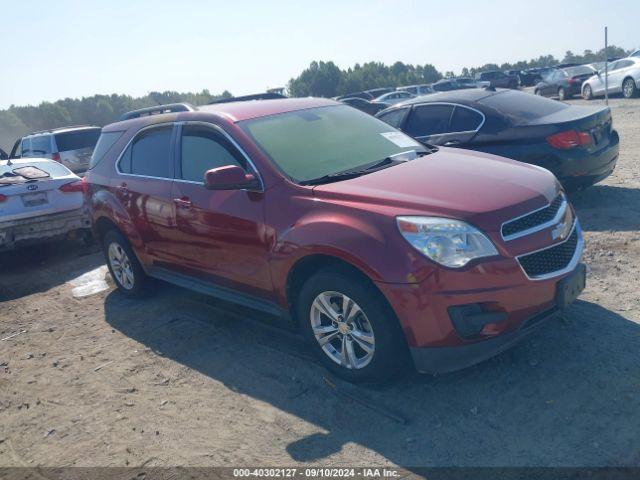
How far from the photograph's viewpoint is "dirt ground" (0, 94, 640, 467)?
3361mm

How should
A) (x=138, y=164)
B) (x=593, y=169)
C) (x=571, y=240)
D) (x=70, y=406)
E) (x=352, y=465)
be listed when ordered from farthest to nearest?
(x=593, y=169)
(x=138, y=164)
(x=70, y=406)
(x=571, y=240)
(x=352, y=465)

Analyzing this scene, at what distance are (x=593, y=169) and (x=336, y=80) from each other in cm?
6220

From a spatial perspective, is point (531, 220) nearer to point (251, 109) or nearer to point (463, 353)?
point (463, 353)

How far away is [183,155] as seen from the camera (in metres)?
5.31

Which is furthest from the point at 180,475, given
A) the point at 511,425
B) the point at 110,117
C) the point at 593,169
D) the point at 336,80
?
the point at 110,117

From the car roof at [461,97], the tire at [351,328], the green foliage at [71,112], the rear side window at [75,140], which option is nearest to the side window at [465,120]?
the car roof at [461,97]

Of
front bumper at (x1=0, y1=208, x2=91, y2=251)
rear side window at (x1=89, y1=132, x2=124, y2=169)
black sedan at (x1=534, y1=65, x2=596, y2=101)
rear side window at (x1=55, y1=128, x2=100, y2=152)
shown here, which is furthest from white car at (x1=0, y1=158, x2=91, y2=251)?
black sedan at (x1=534, y1=65, x2=596, y2=101)

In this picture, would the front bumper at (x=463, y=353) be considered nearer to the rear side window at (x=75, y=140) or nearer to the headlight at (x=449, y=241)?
the headlight at (x=449, y=241)

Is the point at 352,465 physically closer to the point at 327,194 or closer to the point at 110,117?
the point at 327,194

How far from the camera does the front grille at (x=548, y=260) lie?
144 inches

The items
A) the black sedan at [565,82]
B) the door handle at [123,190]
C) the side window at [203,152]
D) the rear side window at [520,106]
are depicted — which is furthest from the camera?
the black sedan at [565,82]

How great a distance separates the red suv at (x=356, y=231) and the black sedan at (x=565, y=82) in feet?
81.9

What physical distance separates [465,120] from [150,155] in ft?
12.8

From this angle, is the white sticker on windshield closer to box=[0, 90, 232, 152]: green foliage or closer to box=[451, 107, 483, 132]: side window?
box=[451, 107, 483, 132]: side window
